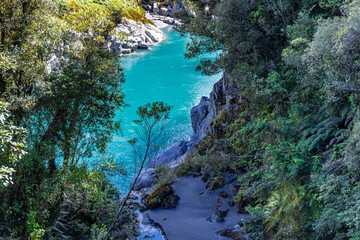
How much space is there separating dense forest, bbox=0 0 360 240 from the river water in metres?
9.99

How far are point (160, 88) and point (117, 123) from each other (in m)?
24.5

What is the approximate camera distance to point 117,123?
1024cm

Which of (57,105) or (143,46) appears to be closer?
(57,105)

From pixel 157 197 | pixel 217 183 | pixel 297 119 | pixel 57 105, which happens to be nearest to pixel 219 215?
pixel 217 183

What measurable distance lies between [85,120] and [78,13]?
349 centimetres

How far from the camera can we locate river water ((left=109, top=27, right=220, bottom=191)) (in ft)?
80.1

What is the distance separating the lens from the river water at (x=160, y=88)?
24.4 meters

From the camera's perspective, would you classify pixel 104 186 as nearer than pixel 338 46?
No

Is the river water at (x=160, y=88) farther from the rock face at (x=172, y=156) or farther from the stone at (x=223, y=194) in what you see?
the stone at (x=223, y=194)

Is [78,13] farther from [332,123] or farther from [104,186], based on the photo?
[332,123]

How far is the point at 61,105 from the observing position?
9.18 metres

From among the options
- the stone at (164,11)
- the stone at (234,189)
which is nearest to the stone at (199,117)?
the stone at (234,189)

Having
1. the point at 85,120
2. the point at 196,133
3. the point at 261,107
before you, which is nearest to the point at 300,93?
the point at 261,107

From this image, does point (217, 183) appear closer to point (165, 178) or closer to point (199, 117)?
point (165, 178)
